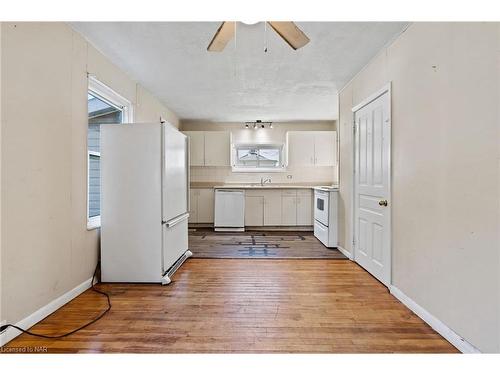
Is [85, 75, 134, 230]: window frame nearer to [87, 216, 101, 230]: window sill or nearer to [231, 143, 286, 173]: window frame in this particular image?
[87, 216, 101, 230]: window sill

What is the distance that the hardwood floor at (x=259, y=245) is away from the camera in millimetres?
4008

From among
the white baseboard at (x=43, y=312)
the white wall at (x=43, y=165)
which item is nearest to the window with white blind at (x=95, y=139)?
the white wall at (x=43, y=165)

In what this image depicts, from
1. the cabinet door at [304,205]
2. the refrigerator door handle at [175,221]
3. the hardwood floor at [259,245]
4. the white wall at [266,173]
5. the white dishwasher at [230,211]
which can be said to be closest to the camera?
the refrigerator door handle at [175,221]

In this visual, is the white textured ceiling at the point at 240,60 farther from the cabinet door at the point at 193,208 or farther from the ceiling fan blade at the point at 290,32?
the cabinet door at the point at 193,208

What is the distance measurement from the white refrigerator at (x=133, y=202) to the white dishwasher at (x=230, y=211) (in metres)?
2.95

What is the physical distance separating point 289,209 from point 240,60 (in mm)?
3539

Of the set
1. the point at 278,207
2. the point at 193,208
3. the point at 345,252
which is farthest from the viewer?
the point at 193,208

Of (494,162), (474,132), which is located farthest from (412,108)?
(494,162)

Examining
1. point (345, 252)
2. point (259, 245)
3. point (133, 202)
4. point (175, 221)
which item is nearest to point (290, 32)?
point (133, 202)

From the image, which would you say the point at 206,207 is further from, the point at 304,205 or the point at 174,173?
the point at 174,173

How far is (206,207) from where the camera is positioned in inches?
242
